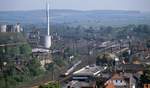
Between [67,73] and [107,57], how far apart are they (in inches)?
50.5

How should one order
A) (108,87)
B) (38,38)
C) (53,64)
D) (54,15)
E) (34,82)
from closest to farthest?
1. (108,87)
2. (34,82)
3. (53,64)
4. (38,38)
5. (54,15)

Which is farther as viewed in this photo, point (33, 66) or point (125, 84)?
point (33, 66)

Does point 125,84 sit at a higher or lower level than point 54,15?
higher

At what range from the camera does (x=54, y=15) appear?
63.5 m

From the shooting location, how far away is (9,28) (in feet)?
65.7

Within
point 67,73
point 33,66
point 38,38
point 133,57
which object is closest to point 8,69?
point 33,66

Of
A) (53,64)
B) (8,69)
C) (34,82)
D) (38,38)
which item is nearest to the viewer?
(34,82)

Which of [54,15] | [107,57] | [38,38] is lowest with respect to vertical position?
[54,15]

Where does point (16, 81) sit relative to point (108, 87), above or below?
below

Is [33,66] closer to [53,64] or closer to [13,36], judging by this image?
[53,64]

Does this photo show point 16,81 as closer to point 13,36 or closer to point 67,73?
point 67,73

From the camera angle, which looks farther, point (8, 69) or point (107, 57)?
point (107, 57)

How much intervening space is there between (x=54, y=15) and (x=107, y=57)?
53476 millimetres

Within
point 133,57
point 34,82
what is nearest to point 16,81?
point 34,82
